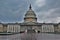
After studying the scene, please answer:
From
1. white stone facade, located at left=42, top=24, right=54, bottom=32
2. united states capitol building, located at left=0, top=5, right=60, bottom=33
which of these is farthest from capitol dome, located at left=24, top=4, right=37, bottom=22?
white stone facade, located at left=42, top=24, right=54, bottom=32

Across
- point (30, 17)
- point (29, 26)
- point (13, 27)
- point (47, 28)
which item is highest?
point (30, 17)

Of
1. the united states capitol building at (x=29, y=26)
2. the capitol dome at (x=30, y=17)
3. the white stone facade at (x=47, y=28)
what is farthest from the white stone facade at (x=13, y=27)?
the white stone facade at (x=47, y=28)

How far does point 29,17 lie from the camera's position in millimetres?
139250

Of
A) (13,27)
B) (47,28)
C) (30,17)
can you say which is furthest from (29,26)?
(47,28)

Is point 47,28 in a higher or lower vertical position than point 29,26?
lower

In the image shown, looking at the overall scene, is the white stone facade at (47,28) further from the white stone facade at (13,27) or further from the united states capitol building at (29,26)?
the white stone facade at (13,27)

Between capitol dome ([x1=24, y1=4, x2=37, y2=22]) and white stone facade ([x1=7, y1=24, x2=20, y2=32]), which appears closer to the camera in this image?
white stone facade ([x1=7, y1=24, x2=20, y2=32])

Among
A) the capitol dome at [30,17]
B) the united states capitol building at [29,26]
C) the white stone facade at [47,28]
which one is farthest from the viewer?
the capitol dome at [30,17]

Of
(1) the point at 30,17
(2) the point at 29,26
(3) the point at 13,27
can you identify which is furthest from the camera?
(1) the point at 30,17

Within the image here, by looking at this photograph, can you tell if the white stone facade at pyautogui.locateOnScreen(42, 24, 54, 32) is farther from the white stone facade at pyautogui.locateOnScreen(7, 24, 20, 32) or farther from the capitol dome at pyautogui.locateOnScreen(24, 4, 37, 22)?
the white stone facade at pyautogui.locateOnScreen(7, 24, 20, 32)

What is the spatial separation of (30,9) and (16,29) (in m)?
22.7

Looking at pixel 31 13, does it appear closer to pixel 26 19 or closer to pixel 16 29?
pixel 26 19

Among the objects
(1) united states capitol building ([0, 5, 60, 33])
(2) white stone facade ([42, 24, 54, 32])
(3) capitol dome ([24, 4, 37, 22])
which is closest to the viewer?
(1) united states capitol building ([0, 5, 60, 33])

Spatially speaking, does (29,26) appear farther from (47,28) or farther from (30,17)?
(47,28)
